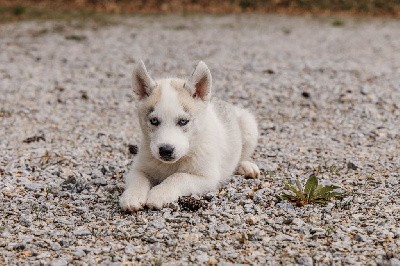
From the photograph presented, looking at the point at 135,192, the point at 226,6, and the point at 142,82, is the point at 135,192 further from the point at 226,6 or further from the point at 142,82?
the point at 226,6

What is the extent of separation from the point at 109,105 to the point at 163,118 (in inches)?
228

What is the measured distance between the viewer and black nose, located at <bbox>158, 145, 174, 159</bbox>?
21.2ft

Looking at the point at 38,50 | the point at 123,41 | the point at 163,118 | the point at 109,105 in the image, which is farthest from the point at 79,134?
the point at 123,41

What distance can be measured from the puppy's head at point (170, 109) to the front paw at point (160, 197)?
334 mm

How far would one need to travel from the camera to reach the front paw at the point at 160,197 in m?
6.60

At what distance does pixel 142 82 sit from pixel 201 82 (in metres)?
0.66

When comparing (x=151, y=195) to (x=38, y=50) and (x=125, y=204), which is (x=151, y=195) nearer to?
(x=125, y=204)

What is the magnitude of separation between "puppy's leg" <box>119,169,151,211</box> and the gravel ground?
4.9 inches

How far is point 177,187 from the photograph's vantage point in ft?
22.4

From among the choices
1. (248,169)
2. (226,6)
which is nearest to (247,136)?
(248,169)

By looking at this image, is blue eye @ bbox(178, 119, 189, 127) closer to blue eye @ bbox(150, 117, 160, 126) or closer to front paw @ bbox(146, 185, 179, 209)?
blue eye @ bbox(150, 117, 160, 126)

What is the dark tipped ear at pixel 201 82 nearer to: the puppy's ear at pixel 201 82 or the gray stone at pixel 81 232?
the puppy's ear at pixel 201 82

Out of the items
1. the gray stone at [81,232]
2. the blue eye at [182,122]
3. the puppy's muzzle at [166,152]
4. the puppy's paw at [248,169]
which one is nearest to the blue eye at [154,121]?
the blue eye at [182,122]

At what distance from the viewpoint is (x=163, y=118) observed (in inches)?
264
